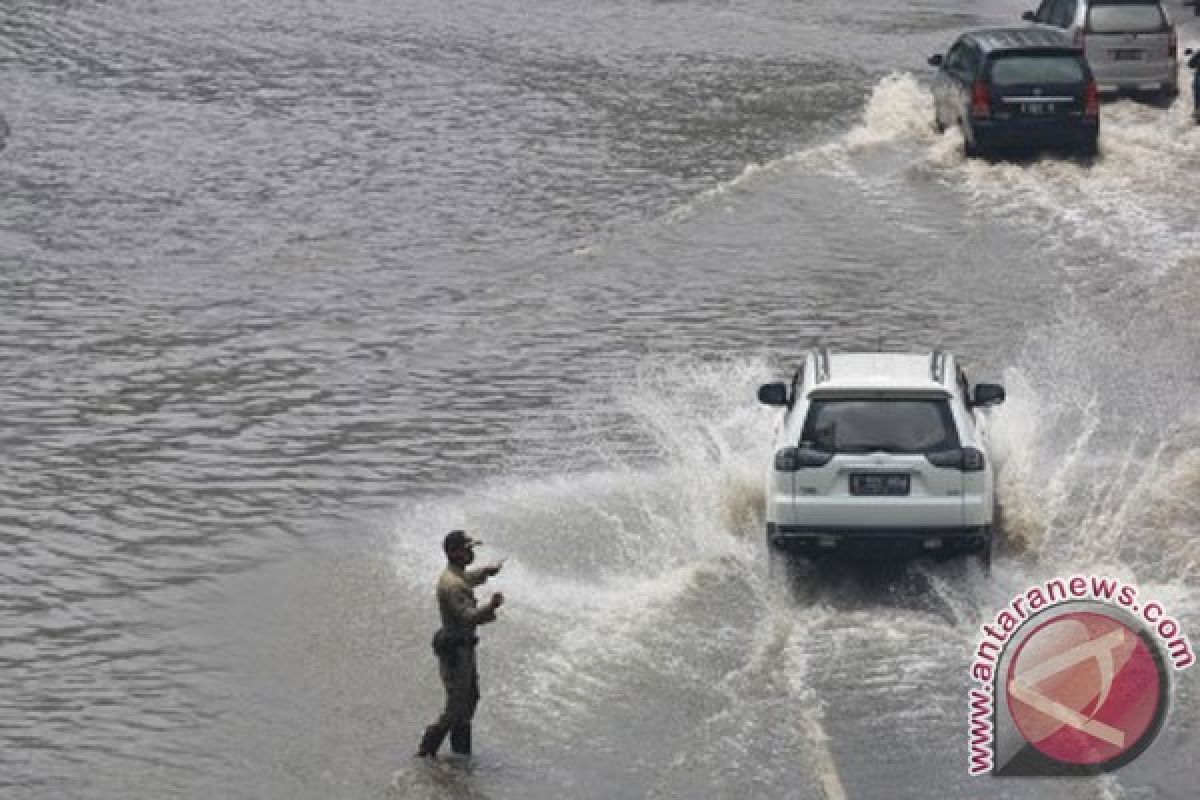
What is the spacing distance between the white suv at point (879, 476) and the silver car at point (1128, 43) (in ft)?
68.0

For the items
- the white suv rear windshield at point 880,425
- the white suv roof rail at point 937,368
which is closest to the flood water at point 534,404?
the white suv rear windshield at point 880,425

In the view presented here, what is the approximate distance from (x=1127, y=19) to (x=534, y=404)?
1705 centimetres

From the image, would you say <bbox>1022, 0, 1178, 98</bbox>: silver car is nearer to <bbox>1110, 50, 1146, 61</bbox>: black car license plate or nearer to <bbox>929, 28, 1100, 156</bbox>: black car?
<bbox>1110, 50, 1146, 61</bbox>: black car license plate

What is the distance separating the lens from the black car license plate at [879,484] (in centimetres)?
1720

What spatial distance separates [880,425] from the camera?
57.4 feet

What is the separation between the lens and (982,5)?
55.5 meters

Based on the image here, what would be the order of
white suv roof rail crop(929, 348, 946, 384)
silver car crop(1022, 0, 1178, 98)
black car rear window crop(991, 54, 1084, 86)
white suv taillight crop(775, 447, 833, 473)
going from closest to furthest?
white suv taillight crop(775, 447, 833, 473), white suv roof rail crop(929, 348, 946, 384), black car rear window crop(991, 54, 1084, 86), silver car crop(1022, 0, 1178, 98)

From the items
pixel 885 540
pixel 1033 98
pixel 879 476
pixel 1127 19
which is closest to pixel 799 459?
pixel 879 476

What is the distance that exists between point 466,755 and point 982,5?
4295 cm

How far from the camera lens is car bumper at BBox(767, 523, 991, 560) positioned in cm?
1717

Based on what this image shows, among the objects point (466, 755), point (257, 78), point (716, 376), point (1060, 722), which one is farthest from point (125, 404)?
point (257, 78)

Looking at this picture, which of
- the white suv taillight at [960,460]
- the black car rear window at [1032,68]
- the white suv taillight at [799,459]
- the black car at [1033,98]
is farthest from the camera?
the black car rear window at [1032,68]

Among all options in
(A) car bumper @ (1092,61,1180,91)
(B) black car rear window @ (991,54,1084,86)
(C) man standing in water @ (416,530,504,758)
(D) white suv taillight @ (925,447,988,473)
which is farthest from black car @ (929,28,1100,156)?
(C) man standing in water @ (416,530,504,758)

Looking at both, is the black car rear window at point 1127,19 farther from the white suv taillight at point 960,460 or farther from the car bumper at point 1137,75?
the white suv taillight at point 960,460
